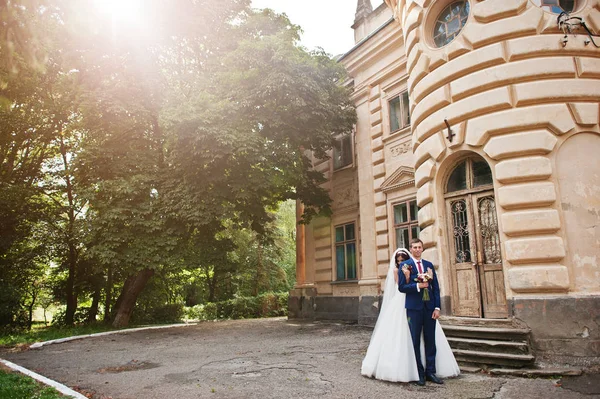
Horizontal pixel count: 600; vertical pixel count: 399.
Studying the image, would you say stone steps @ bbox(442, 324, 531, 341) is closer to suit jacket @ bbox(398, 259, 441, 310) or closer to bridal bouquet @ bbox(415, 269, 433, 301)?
suit jacket @ bbox(398, 259, 441, 310)

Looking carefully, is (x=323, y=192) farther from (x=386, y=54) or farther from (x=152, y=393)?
(x=152, y=393)

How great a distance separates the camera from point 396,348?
6.05m

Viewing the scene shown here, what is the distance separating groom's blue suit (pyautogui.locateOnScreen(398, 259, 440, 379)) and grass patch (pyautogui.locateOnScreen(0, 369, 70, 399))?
466 cm

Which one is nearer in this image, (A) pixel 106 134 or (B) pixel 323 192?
(A) pixel 106 134

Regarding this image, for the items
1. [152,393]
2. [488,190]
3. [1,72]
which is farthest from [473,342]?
[1,72]

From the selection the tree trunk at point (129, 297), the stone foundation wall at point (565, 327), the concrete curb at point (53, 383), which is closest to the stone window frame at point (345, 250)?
the tree trunk at point (129, 297)

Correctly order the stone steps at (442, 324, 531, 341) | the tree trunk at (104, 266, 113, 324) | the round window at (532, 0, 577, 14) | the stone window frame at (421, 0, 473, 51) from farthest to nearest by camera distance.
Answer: the tree trunk at (104, 266, 113, 324) < the stone window frame at (421, 0, 473, 51) < the round window at (532, 0, 577, 14) < the stone steps at (442, 324, 531, 341)

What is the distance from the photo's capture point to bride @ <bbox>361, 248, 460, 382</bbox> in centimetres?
595

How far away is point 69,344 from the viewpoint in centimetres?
1179

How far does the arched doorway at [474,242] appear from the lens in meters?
8.30

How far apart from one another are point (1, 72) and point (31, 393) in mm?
4496

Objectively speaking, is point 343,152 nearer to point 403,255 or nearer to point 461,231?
point 461,231

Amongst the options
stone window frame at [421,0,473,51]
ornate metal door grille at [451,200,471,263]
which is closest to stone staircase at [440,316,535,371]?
ornate metal door grille at [451,200,471,263]

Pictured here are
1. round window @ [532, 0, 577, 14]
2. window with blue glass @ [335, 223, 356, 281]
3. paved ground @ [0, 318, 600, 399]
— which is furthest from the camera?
window with blue glass @ [335, 223, 356, 281]
